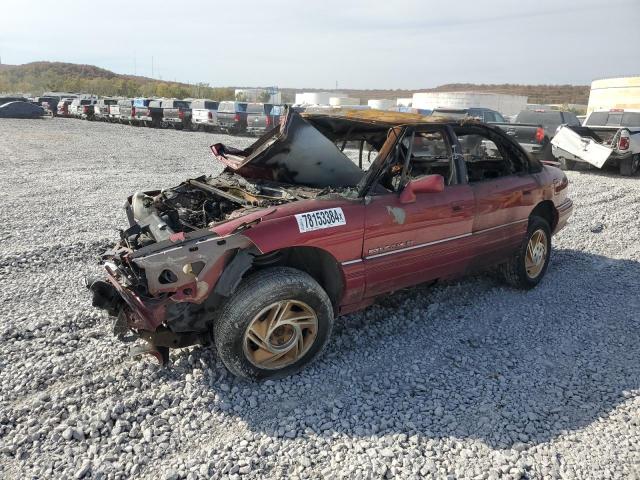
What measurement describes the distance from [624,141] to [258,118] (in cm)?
1325

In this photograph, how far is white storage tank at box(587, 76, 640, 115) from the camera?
34.7 metres

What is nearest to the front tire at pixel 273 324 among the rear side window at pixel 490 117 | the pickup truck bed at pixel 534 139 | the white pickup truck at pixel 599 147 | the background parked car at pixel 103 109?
the white pickup truck at pixel 599 147

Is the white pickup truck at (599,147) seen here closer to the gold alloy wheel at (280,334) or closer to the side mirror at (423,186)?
the side mirror at (423,186)

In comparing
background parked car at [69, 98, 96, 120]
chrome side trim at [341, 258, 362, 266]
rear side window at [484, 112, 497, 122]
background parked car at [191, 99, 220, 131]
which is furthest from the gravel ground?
background parked car at [69, 98, 96, 120]

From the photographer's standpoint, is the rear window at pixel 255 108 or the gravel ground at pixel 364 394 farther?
the rear window at pixel 255 108

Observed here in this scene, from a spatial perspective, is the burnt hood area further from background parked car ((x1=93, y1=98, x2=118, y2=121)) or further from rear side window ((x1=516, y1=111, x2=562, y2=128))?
background parked car ((x1=93, y1=98, x2=118, y2=121))

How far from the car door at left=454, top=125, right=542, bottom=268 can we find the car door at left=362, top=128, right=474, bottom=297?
0.59 ft

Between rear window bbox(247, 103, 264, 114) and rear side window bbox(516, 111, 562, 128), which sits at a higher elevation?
rear window bbox(247, 103, 264, 114)

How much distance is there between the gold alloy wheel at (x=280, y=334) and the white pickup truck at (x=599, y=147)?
10133 millimetres

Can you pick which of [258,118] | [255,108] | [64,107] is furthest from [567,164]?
[64,107]

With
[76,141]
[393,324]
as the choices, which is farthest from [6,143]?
[393,324]

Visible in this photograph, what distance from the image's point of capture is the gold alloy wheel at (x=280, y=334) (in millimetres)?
3111

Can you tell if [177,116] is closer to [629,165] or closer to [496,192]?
[629,165]

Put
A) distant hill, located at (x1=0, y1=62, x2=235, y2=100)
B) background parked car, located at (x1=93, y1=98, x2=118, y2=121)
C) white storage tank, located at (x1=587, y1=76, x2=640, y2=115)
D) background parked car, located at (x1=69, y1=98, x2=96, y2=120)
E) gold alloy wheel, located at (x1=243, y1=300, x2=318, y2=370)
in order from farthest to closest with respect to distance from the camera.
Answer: distant hill, located at (x1=0, y1=62, x2=235, y2=100) < white storage tank, located at (x1=587, y1=76, x2=640, y2=115) < background parked car, located at (x1=69, y1=98, x2=96, y2=120) < background parked car, located at (x1=93, y1=98, x2=118, y2=121) < gold alloy wheel, located at (x1=243, y1=300, x2=318, y2=370)
